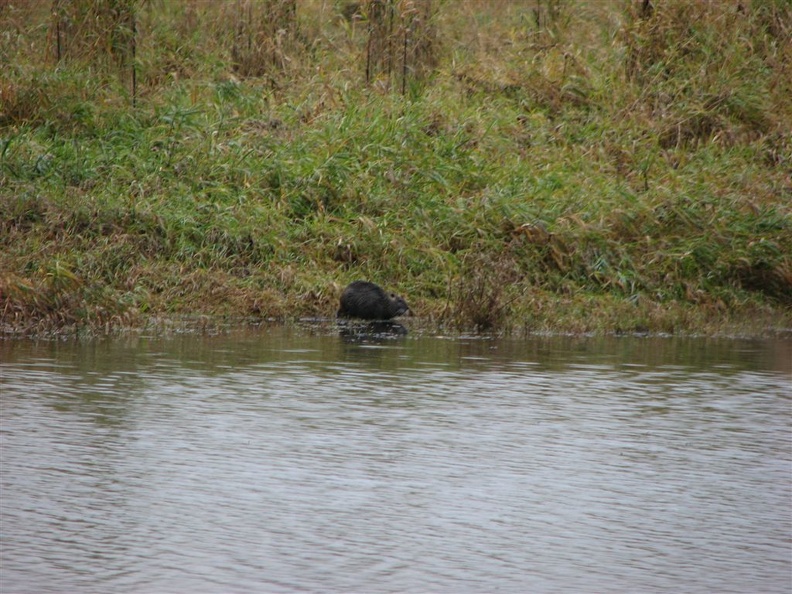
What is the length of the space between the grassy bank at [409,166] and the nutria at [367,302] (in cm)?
39

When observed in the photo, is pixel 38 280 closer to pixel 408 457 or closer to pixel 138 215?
pixel 138 215

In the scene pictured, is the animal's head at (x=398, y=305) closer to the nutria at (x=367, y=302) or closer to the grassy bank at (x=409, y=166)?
the nutria at (x=367, y=302)

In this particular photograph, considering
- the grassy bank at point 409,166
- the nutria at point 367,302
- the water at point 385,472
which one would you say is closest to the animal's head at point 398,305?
the nutria at point 367,302

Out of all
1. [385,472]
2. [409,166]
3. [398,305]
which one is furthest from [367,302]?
[385,472]

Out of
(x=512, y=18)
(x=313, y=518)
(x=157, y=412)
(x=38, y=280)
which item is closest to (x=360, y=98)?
(x=512, y=18)

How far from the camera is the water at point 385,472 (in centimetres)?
446

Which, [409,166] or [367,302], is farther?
[409,166]

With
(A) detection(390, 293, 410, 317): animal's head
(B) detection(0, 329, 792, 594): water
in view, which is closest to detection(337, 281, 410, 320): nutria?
(A) detection(390, 293, 410, 317): animal's head

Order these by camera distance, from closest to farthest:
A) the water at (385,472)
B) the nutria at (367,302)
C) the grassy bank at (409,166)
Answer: the water at (385,472), the nutria at (367,302), the grassy bank at (409,166)

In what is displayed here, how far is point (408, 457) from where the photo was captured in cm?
617

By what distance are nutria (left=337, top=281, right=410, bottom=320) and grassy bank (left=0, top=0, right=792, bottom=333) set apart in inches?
15.5

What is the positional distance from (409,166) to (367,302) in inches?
121

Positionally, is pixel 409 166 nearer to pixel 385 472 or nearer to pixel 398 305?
pixel 398 305

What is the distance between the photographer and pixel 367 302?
10859 millimetres
